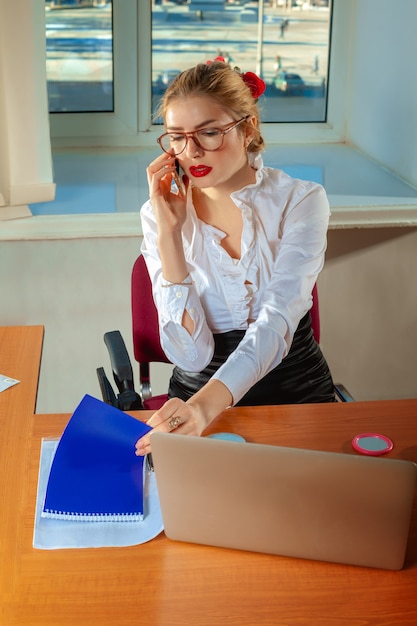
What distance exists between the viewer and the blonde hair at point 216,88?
193 cm

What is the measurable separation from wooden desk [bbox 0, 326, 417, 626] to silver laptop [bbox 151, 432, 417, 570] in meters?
0.03

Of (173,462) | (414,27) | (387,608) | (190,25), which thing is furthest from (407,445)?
(190,25)

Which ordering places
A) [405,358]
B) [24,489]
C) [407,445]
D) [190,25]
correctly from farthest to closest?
[190,25], [405,358], [407,445], [24,489]

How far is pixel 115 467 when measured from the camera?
1.49 metres

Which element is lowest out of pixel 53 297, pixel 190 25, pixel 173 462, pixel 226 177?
pixel 53 297

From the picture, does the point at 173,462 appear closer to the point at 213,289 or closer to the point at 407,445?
the point at 407,445

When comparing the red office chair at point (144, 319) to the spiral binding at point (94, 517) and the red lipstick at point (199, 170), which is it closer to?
the red lipstick at point (199, 170)

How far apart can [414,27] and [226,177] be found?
1185mm

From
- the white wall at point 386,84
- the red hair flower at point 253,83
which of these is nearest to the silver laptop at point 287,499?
the red hair flower at point 253,83

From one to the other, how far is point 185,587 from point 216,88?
1.16 m

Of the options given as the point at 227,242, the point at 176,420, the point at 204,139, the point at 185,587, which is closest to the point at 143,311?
the point at 227,242

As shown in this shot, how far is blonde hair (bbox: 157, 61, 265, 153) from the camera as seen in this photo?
1935 millimetres

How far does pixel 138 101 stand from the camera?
3227 mm

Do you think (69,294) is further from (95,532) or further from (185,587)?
(185,587)
